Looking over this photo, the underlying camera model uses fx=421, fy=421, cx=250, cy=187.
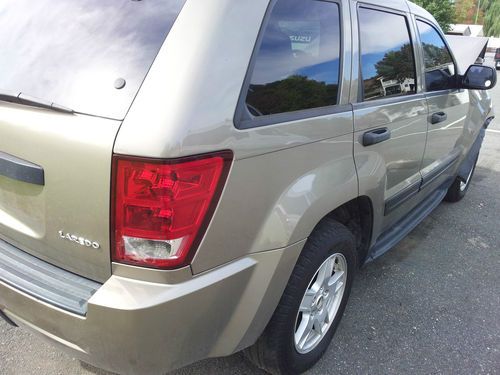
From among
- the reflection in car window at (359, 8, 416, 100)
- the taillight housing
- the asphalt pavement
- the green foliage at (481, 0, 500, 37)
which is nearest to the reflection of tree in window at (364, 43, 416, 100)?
the reflection in car window at (359, 8, 416, 100)

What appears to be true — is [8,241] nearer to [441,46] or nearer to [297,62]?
[297,62]

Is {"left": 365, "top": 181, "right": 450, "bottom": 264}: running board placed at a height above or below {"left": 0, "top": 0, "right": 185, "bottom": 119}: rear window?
below

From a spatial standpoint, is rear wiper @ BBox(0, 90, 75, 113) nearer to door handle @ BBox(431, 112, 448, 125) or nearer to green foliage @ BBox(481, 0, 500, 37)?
door handle @ BBox(431, 112, 448, 125)

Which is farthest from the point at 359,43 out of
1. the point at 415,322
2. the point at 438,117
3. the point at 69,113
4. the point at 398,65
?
the point at 415,322

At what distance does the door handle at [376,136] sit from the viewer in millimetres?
2152

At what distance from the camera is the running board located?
274cm

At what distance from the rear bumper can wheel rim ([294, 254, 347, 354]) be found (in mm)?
404

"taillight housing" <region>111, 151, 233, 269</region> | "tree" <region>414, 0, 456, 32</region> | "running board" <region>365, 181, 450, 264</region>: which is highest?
"tree" <region>414, 0, 456, 32</region>

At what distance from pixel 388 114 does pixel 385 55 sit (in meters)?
0.39

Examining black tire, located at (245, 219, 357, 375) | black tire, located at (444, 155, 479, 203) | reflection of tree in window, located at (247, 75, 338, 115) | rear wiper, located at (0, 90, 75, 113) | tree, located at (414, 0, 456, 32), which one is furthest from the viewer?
tree, located at (414, 0, 456, 32)

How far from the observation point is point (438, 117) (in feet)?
10.0

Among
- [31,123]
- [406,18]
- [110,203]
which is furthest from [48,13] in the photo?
[406,18]

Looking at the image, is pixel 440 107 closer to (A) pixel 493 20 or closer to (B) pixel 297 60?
(B) pixel 297 60

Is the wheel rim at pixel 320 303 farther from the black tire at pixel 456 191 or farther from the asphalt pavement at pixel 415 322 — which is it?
the black tire at pixel 456 191
